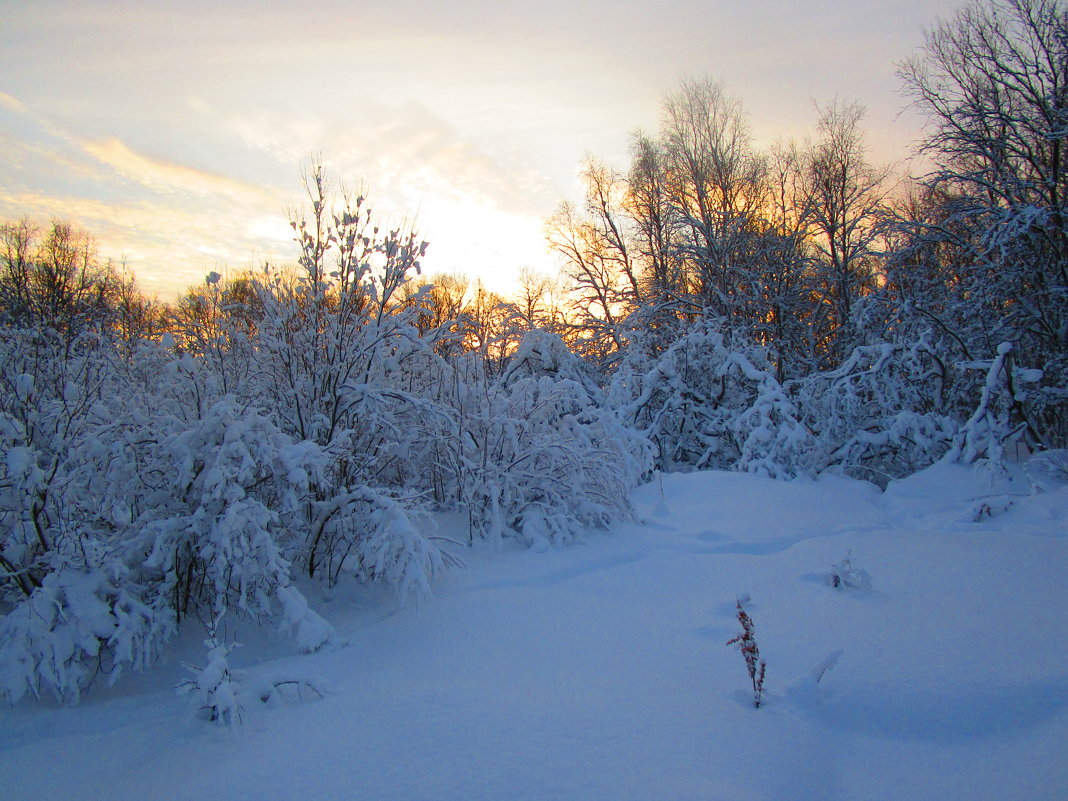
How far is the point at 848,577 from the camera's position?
13.4ft

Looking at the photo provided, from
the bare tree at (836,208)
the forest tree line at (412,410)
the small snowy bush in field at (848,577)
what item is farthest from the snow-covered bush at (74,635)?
the bare tree at (836,208)

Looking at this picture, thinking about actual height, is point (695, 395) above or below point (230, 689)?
above

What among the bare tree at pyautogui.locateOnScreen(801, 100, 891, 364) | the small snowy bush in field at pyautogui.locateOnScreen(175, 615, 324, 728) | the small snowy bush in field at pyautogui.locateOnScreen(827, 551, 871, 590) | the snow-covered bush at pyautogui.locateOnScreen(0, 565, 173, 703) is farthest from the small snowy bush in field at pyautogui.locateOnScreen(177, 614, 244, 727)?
the bare tree at pyautogui.locateOnScreen(801, 100, 891, 364)

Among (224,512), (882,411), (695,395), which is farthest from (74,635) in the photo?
(882,411)

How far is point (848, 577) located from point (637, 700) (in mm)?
2169

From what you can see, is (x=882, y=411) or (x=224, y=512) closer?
(x=224, y=512)

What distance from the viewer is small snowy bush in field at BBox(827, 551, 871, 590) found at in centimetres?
404

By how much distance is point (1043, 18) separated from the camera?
27.7 feet

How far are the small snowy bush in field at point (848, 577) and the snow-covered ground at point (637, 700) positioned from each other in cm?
7

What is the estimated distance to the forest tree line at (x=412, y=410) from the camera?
3615mm

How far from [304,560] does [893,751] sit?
4.02m

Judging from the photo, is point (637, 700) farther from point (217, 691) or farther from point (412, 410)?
point (412, 410)

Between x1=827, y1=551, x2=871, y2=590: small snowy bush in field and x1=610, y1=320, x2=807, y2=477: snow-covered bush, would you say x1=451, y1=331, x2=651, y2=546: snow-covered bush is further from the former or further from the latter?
x1=610, y1=320, x2=807, y2=477: snow-covered bush

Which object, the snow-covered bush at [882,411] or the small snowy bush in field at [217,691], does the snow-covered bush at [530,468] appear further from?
the snow-covered bush at [882,411]
